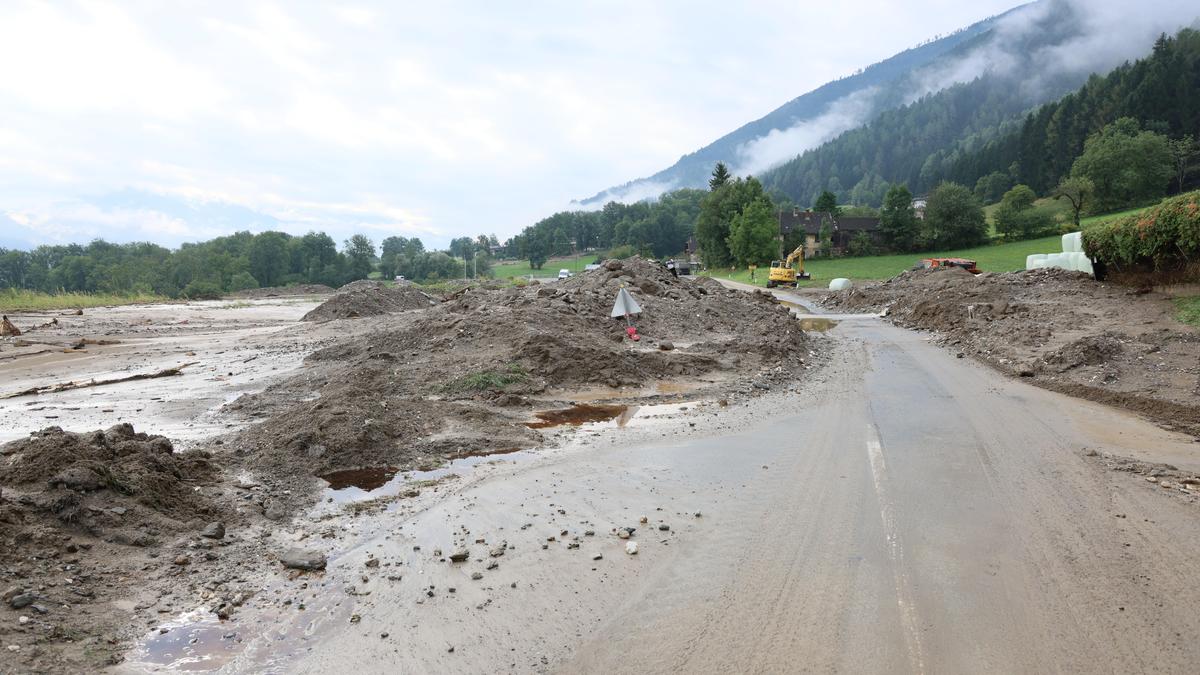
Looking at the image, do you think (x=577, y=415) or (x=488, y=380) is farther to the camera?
(x=488, y=380)

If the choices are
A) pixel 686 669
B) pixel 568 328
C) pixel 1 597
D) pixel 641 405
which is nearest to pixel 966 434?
pixel 641 405

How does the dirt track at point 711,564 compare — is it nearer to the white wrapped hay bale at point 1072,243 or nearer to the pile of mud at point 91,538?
the pile of mud at point 91,538

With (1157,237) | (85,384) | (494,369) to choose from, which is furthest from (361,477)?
(1157,237)

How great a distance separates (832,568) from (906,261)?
70.2 meters

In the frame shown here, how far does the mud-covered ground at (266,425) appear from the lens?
4.63 m

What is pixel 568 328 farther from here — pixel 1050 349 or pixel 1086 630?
pixel 1086 630

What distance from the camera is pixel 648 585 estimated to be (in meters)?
4.82

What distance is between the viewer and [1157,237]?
16719 millimetres

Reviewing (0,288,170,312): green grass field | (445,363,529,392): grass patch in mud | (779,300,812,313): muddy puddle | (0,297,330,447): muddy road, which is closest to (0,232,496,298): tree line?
(0,288,170,312): green grass field

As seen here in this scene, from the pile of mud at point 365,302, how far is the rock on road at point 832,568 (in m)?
29.8

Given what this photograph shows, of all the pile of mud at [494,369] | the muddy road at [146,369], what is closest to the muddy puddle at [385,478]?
the pile of mud at [494,369]

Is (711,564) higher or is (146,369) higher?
(146,369)

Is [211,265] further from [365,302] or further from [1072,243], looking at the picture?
[1072,243]

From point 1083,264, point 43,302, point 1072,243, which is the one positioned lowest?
point 1083,264
